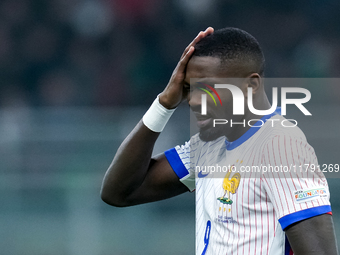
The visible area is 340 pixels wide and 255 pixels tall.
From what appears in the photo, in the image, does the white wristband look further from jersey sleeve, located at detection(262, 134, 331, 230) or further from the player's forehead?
jersey sleeve, located at detection(262, 134, 331, 230)

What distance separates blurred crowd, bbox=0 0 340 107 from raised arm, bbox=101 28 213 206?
4069 millimetres

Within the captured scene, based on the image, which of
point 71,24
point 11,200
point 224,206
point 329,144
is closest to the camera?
point 224,206

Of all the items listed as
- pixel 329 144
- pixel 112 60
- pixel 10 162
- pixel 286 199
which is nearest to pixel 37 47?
pixel 112 60

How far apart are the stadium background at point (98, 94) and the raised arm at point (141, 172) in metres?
2.16

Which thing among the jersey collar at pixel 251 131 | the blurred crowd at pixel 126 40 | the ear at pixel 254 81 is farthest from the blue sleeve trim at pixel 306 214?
the blurred crowd at pixel 126 40

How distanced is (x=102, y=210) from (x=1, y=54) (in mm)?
3557

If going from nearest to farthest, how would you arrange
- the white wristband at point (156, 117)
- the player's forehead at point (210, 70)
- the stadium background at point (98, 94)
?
1. the player's forehead at point (210, 70)
2. the white wristband at point (156, 117)
3. the stadium background at point (98, 94)

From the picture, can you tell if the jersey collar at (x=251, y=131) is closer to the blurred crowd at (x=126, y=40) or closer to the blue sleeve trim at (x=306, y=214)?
the blue sleeve trim at (x=306, y=214)

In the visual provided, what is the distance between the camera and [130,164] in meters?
2.04

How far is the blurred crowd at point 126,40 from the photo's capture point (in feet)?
20.6

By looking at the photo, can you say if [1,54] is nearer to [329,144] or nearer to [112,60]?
[112,60]

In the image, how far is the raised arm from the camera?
2.01 m

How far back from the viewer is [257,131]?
1.61m

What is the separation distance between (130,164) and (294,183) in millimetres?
887
